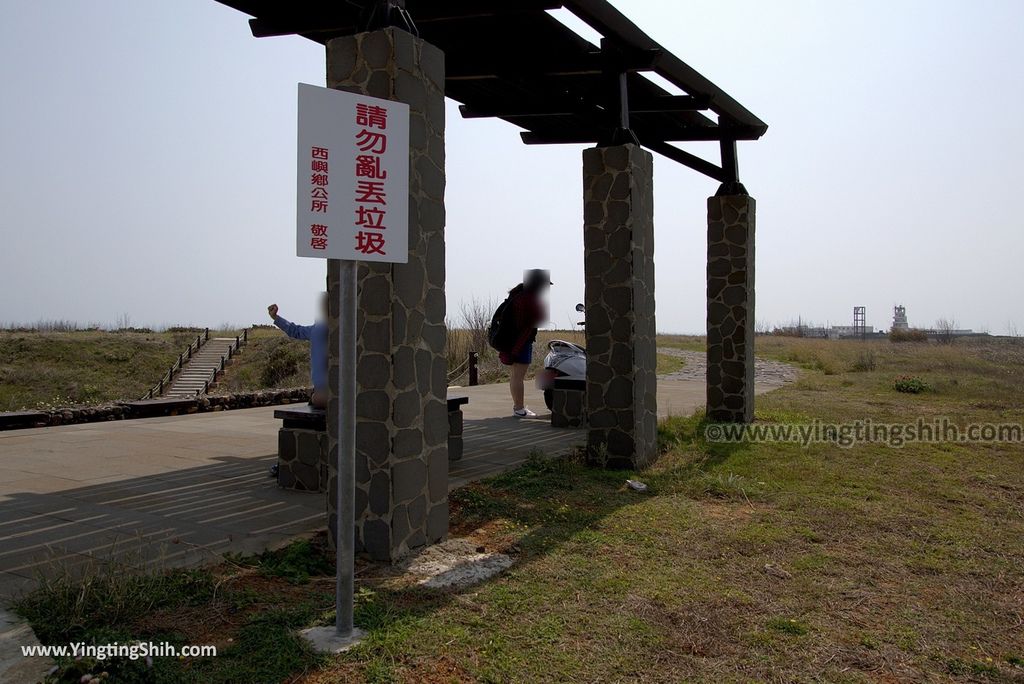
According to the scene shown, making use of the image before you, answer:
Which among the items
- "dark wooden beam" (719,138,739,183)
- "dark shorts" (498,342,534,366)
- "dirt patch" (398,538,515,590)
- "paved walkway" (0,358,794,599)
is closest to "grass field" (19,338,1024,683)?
"dirt patch" (398,538,515,590)

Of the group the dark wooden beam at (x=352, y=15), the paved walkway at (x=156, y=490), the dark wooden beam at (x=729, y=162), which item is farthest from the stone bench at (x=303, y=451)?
the dark wooden beam at (x=729, y=162)

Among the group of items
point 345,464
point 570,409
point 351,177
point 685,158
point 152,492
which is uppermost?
point 685,158

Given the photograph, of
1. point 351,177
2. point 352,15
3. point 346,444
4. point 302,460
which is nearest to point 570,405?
point 302,460

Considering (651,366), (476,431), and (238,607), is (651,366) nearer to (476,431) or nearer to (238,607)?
(476,431)

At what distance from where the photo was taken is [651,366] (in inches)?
304

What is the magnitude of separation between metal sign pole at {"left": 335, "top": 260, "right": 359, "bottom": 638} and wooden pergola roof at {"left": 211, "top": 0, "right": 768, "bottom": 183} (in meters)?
2.13

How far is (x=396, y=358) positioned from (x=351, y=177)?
143 cm

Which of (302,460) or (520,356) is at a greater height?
(520,356)

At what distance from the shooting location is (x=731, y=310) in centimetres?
1023

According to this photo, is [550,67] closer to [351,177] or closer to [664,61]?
[664,61]

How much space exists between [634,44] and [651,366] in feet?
10.0

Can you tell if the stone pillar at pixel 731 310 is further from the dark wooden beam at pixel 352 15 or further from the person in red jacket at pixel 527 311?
the dark wooden beam at pixel 352 15

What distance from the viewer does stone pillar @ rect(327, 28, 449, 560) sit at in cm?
446

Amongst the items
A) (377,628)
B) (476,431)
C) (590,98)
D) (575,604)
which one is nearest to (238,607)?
(377,628)
